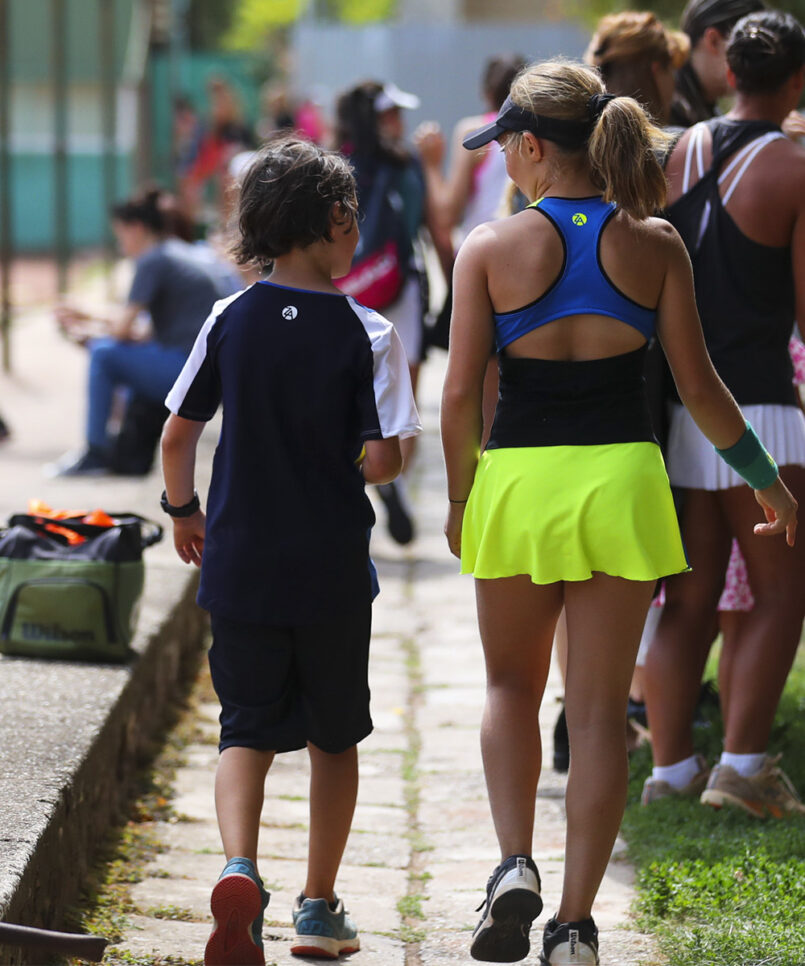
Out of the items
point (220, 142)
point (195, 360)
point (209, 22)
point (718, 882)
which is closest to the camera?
point (195, 360)

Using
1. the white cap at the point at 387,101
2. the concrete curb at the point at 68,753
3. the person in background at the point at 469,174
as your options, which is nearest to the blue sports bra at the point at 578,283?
the concrete curb at the point at 68,753

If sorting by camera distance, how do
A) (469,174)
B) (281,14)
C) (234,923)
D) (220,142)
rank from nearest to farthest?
(234,923), (469,174), (220,142), (281,14)

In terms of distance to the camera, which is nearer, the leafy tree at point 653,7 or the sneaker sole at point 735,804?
the sneaker sole at point 735,804

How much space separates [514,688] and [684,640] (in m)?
1.11

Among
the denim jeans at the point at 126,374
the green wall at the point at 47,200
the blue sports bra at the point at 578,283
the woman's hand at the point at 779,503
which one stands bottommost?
the green wall at the point at 47,200

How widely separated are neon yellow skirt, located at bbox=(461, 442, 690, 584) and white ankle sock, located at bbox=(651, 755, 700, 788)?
4.19 feet

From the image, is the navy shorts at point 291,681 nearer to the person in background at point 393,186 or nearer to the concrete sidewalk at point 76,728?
the concrete sidewalk at point 76,728

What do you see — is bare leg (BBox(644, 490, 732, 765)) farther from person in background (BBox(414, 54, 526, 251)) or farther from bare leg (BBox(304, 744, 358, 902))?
person in background (BBox(414, 54, 526, 251))

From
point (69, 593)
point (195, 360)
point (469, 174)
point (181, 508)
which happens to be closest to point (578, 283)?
point (195, 360)

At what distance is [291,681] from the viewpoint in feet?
10.7

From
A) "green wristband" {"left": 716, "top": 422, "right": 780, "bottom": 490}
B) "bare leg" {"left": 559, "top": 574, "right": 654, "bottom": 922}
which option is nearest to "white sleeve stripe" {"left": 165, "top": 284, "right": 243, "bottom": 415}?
"bare leg" {"left": 559, "top": 574, "right": 654, "bottom": 922}

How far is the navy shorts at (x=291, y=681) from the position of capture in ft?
10.4

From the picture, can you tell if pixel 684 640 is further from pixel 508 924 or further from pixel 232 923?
pixel 232 923

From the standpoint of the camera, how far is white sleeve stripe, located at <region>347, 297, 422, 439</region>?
3080 mm
